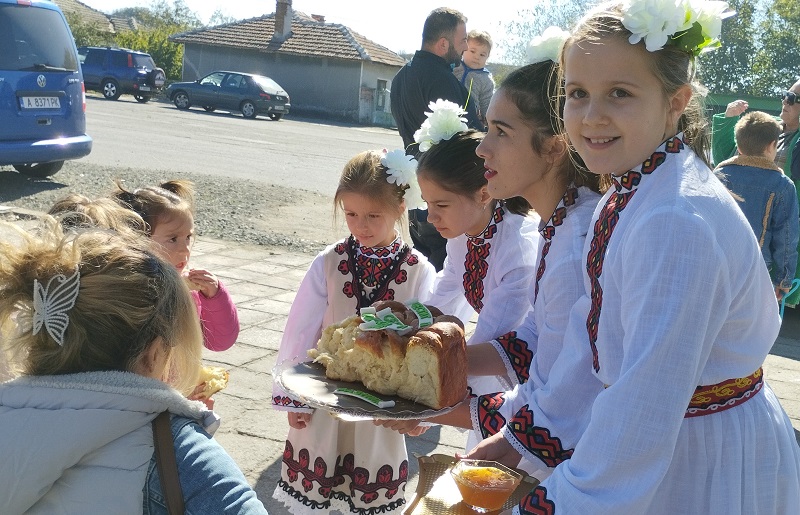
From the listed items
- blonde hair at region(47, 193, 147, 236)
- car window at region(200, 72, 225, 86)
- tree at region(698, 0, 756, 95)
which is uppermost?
tree at region(698, 0, 756, 95)

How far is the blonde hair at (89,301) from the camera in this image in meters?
1.87

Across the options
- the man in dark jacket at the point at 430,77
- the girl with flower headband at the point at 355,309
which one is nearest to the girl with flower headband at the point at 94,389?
the girl with flower headband at the point at 355,309

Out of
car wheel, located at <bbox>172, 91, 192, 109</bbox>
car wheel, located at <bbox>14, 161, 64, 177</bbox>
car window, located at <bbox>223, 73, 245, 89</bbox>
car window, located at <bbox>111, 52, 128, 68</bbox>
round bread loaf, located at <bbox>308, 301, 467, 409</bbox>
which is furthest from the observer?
car window, located at <bbox>111, 52, 128, 68</bbox>

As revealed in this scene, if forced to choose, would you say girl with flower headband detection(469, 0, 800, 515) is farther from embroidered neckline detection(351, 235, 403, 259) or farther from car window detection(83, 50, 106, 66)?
car window detection(83, 50, 106, 66)

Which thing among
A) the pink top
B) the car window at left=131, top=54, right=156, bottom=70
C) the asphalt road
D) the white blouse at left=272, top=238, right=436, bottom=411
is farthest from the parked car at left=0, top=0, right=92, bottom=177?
the car window at left=131, top=54, right=156, bottom=70

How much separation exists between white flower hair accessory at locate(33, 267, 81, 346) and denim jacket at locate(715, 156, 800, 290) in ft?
18.2

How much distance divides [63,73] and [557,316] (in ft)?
32.2

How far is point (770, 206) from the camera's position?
646 cm

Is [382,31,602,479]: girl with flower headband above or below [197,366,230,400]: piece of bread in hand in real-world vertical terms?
above

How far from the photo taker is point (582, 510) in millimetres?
1664

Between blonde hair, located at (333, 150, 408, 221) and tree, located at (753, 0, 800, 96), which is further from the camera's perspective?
tree, located at (753, 0, 800, 96)

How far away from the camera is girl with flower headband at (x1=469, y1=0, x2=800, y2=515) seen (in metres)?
1.65

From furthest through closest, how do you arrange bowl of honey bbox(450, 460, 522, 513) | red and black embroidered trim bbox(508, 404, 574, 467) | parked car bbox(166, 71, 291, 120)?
parked car bbox(166, 71, 291, 120) → red and black embroidered trim bbox(508, 404, 574, 467) → bowl of honey bbox(450, 460, 522, 513)

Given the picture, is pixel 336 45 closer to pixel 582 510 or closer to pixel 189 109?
pixel 189 109
